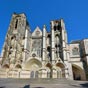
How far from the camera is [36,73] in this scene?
30375 millimetres

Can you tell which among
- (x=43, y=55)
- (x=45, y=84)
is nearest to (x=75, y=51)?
(x=43, y=55)

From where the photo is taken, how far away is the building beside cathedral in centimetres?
2936

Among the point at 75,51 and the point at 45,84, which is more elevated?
the point at 75,51

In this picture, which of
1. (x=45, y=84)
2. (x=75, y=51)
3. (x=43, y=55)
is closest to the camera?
(x=45, y=84)

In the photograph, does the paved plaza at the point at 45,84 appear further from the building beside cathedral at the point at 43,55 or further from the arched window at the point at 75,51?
the arched window at the point at 75,51

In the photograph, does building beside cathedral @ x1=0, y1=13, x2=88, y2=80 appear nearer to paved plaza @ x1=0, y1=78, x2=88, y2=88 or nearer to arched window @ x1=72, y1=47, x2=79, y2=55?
arched window @ x1=72, y1=47, x2=79, y2=55

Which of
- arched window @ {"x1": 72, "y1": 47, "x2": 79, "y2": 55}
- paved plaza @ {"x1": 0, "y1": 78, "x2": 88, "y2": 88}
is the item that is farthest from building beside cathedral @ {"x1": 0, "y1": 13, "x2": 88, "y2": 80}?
paved plaza @ {"x1": 0, "y1": 78, "x2": 88, "y2": 88}

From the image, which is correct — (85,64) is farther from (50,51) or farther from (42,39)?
(42,39)

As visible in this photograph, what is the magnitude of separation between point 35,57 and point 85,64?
12191mm

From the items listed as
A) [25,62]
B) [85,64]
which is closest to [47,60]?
[25,62]

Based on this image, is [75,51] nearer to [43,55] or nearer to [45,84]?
[43,55]

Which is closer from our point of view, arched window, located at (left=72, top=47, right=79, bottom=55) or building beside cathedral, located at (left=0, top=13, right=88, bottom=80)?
building beside cathedral, located at (left=0, top=13, right=88, bottom=80)

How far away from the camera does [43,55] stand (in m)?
31.9

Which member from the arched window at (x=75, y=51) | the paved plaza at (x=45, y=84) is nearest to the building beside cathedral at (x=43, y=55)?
the arched window at (x=75, y=51)
